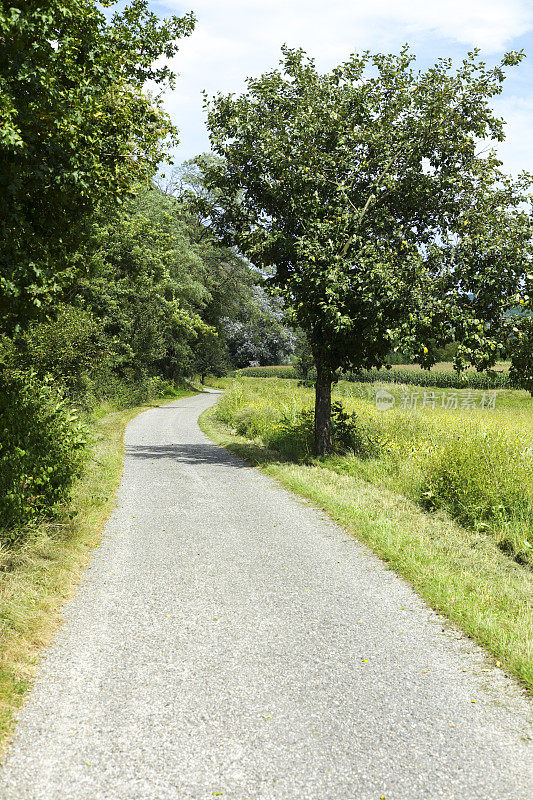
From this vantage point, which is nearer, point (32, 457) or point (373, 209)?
point (32, 457)

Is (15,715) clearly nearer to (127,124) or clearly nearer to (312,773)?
(312,773)

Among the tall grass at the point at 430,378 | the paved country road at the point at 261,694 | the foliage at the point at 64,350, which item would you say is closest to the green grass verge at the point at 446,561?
the paved country road at the point at 261,694

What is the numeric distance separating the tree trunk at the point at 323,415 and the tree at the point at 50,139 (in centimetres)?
686

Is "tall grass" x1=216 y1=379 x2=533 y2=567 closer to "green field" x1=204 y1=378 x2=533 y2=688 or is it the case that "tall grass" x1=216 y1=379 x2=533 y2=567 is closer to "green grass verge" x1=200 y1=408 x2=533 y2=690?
"green field" x1=204 y1=378 x2=533 y2=688

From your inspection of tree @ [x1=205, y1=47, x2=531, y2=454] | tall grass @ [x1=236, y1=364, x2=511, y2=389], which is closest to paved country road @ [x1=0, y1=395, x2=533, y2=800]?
tree @ [x1=205, y1=47, x2=531, y2=454]

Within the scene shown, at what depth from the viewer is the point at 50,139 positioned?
515 cm

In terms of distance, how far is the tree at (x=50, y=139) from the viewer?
4578 millimetres

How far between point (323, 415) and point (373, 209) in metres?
4.56

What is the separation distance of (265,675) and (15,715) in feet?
5.12

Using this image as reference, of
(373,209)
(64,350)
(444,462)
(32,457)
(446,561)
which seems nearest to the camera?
(32,457)

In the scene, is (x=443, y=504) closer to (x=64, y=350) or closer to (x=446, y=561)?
(x=446, y=561)

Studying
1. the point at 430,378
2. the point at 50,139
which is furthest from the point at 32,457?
the point at 430,378

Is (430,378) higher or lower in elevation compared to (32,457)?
higher

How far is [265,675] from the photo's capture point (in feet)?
12.6
